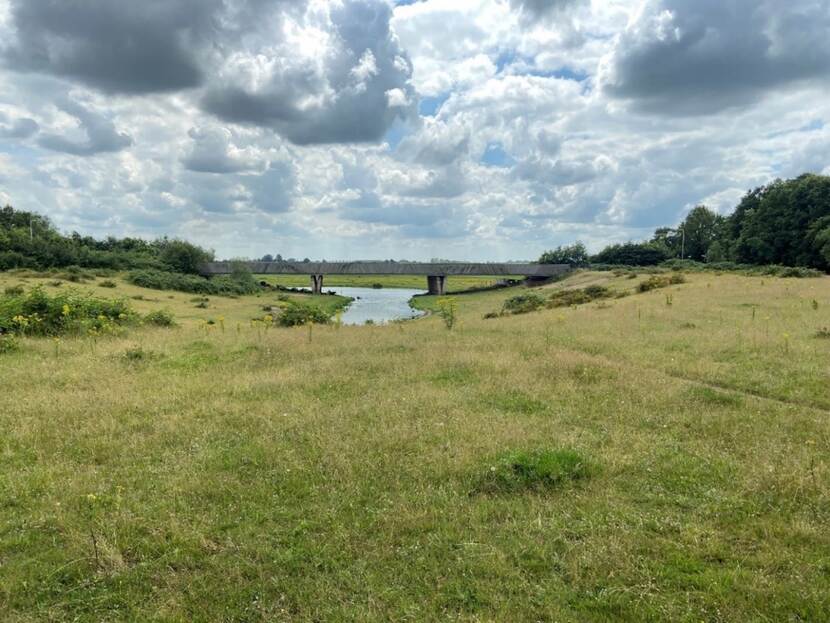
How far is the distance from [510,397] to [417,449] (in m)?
3.78

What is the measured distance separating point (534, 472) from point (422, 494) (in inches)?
61.2

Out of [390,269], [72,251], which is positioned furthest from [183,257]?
[390,269]

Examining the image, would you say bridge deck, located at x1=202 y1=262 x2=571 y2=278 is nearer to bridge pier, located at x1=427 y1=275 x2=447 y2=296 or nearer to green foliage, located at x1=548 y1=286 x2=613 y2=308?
bridge pier, located at x1=427 y1=275 x2=447 y2=296

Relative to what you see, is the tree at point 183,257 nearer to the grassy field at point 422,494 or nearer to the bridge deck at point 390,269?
the bridge deck at point 390,269

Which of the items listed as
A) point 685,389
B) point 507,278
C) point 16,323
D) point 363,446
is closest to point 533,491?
point 363,446

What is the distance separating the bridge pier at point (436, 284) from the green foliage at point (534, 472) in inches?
3605

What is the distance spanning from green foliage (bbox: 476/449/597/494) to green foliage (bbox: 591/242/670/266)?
105508mm

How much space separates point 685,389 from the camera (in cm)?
1147

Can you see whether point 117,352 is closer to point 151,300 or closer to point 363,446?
point 363,446

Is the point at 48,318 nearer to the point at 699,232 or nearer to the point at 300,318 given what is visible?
the point at 300,318

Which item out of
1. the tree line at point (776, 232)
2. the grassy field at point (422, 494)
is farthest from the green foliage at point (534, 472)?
the tree line at point (776, 232)

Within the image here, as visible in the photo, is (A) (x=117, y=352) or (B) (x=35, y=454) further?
(A) (x=117, y=352)

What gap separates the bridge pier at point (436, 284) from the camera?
99.6 metres

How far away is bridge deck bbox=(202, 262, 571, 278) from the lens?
96.4m
